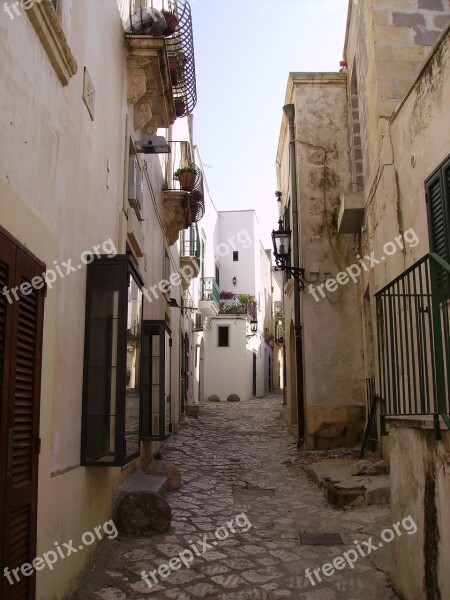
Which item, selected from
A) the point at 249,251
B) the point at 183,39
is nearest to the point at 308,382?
the point at 183,39

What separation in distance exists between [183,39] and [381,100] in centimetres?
336

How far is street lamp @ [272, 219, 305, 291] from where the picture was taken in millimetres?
12320

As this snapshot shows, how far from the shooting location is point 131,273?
596 centimetres

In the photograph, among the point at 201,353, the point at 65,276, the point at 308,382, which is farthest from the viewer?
the point at 201,353

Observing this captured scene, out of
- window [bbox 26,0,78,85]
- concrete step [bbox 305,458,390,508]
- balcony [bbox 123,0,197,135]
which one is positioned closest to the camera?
window [bbox 26,0,78,85]

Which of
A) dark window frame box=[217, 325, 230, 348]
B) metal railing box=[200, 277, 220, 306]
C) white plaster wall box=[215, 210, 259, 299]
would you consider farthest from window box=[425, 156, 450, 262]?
white plaster wall box=[215, 210, 259, 299]

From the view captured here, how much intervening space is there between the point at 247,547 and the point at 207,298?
69.5ft

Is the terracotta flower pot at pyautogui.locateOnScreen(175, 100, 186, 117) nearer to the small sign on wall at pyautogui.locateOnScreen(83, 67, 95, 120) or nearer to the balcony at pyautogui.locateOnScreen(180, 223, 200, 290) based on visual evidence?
the small sign on wall at pyautogui.locateOnScreen(83, 67, 95, 120)

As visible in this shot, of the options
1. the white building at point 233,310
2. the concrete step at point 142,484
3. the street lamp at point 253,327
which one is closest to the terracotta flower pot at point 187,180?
the concrete step at point 142,484

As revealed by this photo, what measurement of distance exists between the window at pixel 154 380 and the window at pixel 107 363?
7.83 ft

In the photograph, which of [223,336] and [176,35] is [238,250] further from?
[176,35]

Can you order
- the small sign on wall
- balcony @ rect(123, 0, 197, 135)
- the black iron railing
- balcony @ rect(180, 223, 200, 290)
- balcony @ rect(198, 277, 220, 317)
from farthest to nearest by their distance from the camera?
balcony @ rect(198, 277, 220, 317) → balcony @ rect(180, 223, 200, 290) → the black iron railing → balcony @ rect(123, 0, 197, 135) → the small sign on wall

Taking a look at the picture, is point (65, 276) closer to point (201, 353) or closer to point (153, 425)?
point (153, 425)

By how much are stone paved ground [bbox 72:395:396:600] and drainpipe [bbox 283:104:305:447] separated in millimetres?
1454
